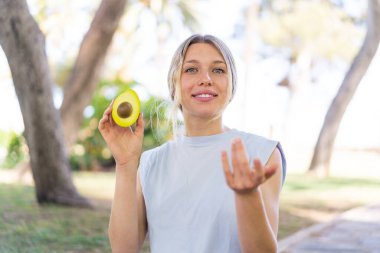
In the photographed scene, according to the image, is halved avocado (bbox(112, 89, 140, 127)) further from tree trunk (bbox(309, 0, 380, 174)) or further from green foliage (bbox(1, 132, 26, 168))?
green foliage (bbox(1, 132, 26, 168))

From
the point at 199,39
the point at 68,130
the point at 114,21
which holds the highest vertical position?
the point at 114,21

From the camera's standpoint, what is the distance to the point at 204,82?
215 cm

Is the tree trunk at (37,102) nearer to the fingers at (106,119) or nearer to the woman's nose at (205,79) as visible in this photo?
the fingers at (106,119)

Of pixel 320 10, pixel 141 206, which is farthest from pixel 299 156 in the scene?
pixel 141 206

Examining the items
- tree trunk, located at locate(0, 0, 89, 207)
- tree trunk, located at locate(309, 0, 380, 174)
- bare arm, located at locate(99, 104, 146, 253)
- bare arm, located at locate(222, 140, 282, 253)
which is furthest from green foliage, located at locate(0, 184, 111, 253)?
tree trunk, located at locate(309, 0, 380, 174)

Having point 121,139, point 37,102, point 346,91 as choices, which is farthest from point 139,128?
point 346,91

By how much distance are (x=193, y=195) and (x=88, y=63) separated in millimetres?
6659

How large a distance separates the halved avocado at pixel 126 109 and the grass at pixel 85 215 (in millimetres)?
3063

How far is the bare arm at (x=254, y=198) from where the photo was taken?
1.65 meters

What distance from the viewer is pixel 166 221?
213cm

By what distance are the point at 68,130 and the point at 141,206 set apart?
260 inches

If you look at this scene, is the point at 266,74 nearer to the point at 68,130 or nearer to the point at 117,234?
the point at 68,130

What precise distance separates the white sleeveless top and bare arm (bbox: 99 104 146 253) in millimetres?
56

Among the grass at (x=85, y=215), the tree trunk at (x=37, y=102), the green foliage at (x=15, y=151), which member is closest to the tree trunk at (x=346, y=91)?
the grass at (x=85, y=215)
